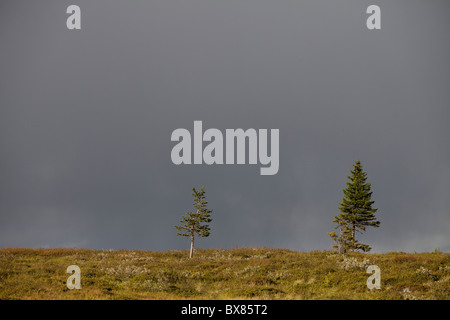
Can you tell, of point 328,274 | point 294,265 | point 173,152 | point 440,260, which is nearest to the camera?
point 328,274

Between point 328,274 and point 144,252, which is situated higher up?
point 328,274

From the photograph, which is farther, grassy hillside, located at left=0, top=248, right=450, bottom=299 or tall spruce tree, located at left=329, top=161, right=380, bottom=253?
tall spruce tree, located at left=329, top=161, right=380, bottom=253

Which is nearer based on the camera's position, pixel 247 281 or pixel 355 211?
pixel 247 281

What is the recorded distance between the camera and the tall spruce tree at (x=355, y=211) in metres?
40.0

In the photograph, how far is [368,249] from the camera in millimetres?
39562

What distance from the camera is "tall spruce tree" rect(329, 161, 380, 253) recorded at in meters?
40.0

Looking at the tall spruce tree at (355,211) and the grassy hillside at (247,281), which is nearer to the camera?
the grassy hillside at (247,281)

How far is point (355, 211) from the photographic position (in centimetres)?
4241

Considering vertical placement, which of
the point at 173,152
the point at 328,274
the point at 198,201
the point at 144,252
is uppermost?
the point at 173,152
